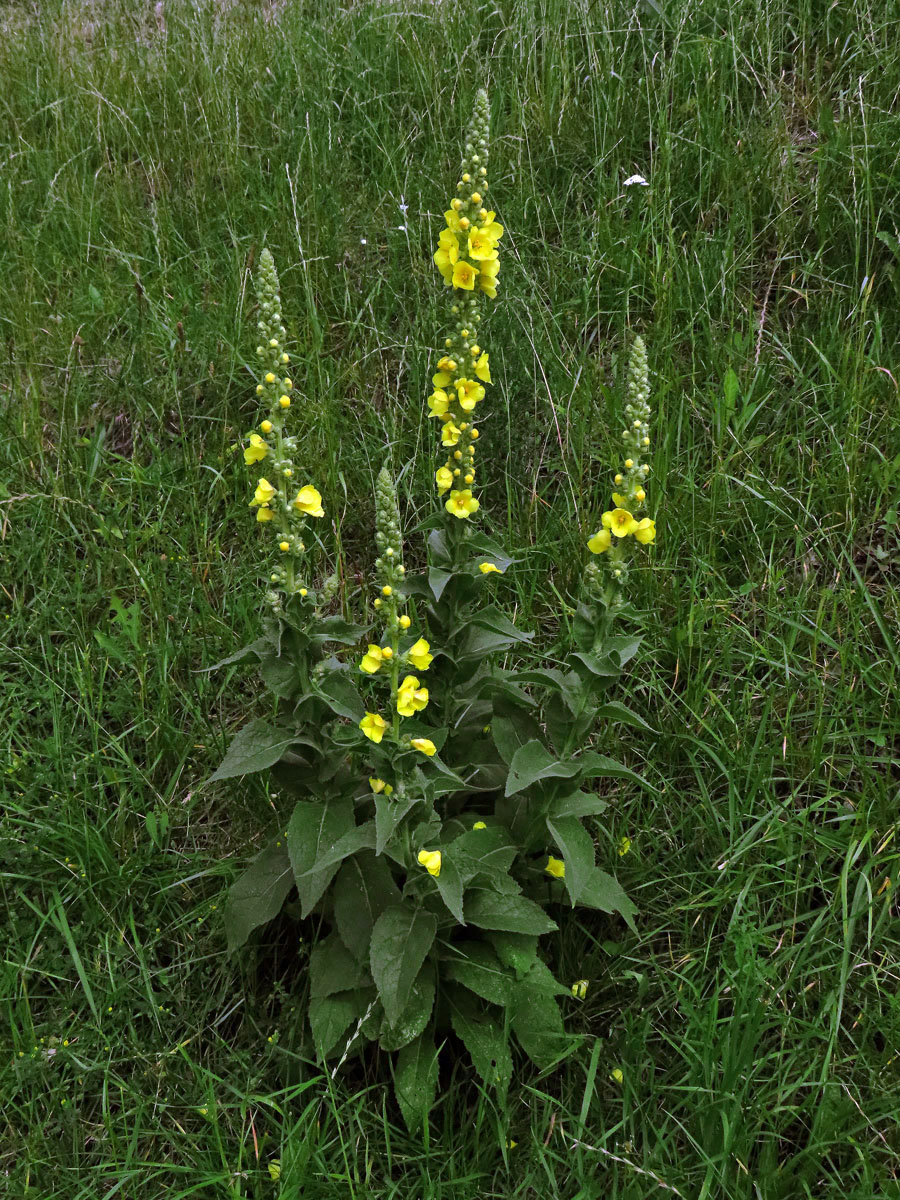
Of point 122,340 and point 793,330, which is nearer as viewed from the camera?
point 793,330

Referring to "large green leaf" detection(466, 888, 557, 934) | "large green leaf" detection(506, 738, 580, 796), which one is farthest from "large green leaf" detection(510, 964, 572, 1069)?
"large green leaf" detection(506, 738, 580, 796)

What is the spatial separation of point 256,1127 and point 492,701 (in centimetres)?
117

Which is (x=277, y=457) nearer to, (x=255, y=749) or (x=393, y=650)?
Result: (x=393, y=650)

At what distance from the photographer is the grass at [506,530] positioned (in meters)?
2.08

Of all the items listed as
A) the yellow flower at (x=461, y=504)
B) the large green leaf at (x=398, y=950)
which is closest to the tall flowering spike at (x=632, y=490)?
the yellow flower at (x=461, y=504)

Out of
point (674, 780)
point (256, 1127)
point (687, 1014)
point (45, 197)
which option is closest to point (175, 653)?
point (256, 1127)

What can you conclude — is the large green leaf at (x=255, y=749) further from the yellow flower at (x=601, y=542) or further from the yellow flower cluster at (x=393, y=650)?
the yellow flower at (x=601, y=542)

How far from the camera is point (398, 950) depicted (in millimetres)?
2018

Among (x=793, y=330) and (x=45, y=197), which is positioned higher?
(x=45, y=197)

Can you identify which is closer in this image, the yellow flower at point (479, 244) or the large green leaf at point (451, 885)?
the large green leaf at point (451, 885)

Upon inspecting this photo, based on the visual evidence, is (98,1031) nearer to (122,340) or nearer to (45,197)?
(122,340)

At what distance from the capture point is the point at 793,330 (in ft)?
11.2

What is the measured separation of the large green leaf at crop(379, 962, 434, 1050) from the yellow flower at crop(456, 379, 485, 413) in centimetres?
133

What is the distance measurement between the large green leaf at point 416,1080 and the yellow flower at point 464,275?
68.5 inches
